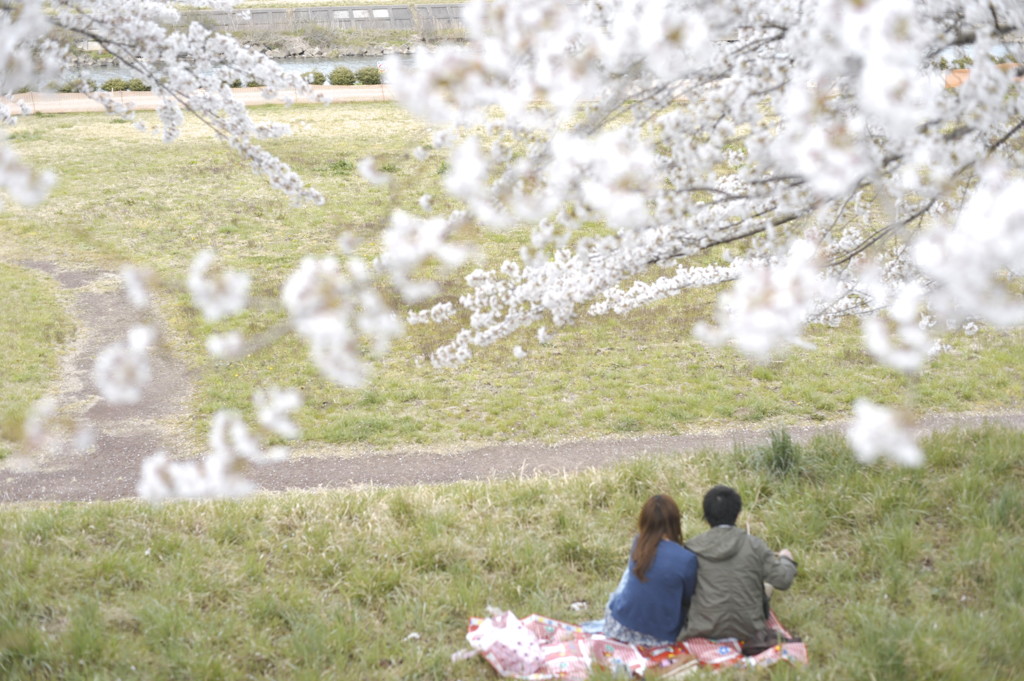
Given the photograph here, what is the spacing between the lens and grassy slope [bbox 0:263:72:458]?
930 centimetres

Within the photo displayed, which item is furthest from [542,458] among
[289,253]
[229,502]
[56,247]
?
[56,247]

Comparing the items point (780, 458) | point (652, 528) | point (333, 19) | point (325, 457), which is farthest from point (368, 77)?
point (652, 528)

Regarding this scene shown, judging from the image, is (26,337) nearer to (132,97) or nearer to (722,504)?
(722,504)

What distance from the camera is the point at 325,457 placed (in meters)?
8.04

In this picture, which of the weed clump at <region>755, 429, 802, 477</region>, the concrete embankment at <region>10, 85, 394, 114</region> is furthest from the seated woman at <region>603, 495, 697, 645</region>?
the concrete embankment at <region>10, 85, 394, 114</region>

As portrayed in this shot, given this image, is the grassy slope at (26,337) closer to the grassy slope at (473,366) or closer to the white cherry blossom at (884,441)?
the grassy slope at (473,366)

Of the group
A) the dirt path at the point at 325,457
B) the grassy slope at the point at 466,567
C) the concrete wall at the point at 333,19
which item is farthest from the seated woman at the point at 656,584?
the concrete wall at the point at 333,19

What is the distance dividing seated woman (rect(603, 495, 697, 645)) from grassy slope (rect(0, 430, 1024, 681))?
48cm

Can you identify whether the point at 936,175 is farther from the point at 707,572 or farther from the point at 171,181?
→ the point at 171,181

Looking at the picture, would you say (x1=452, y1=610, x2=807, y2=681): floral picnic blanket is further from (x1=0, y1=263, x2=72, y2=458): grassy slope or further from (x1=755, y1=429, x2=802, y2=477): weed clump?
(x1=0, y1=263, x2=72, y2=458): grassy slope

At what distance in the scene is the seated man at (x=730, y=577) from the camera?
386cm

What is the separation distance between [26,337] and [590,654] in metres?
9.40

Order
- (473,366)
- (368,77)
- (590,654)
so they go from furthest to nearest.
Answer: (368,77) → (473,366) → (590,654)

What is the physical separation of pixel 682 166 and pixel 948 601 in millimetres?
2253
